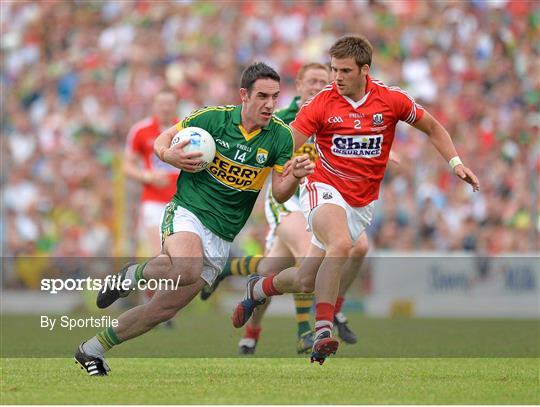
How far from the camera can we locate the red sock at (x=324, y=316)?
9.34 m

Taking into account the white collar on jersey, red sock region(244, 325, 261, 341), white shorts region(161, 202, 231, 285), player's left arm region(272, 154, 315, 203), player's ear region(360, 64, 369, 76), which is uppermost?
player's ear region(360, 64, 369, 76)

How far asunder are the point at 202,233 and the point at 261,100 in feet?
3.40

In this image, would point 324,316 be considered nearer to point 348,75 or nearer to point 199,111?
point 199,111

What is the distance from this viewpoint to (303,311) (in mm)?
11680

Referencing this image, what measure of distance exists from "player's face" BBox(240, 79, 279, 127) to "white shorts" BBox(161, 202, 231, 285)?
83 centimetres

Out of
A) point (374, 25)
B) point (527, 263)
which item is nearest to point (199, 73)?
point (374, 25)

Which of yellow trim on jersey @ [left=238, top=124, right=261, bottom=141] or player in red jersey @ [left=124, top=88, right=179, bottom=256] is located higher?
player in red jersey @ [left=124, top=88, right=179, bottom=256]

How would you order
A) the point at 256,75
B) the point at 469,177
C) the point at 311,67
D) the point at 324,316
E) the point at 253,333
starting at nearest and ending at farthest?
the point at 256,75
the point at 324,316
the point at 469,177
the point at 253,333
the point at 311,67

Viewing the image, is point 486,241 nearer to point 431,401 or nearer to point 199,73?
point 199,73

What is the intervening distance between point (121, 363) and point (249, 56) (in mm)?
14493

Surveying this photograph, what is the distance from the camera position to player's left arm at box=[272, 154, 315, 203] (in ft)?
28.6

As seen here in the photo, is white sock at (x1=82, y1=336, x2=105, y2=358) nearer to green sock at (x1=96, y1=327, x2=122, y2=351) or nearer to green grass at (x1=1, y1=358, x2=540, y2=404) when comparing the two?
green sock at (x1=96, y1=327, x2=122, y2=351)

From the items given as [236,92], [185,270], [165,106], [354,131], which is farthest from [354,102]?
[236,92]

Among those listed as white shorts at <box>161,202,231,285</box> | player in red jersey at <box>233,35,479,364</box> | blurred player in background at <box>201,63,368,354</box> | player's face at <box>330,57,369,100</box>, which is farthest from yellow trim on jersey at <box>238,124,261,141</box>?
blurred player in background at <box>201,63,368,354</box>
